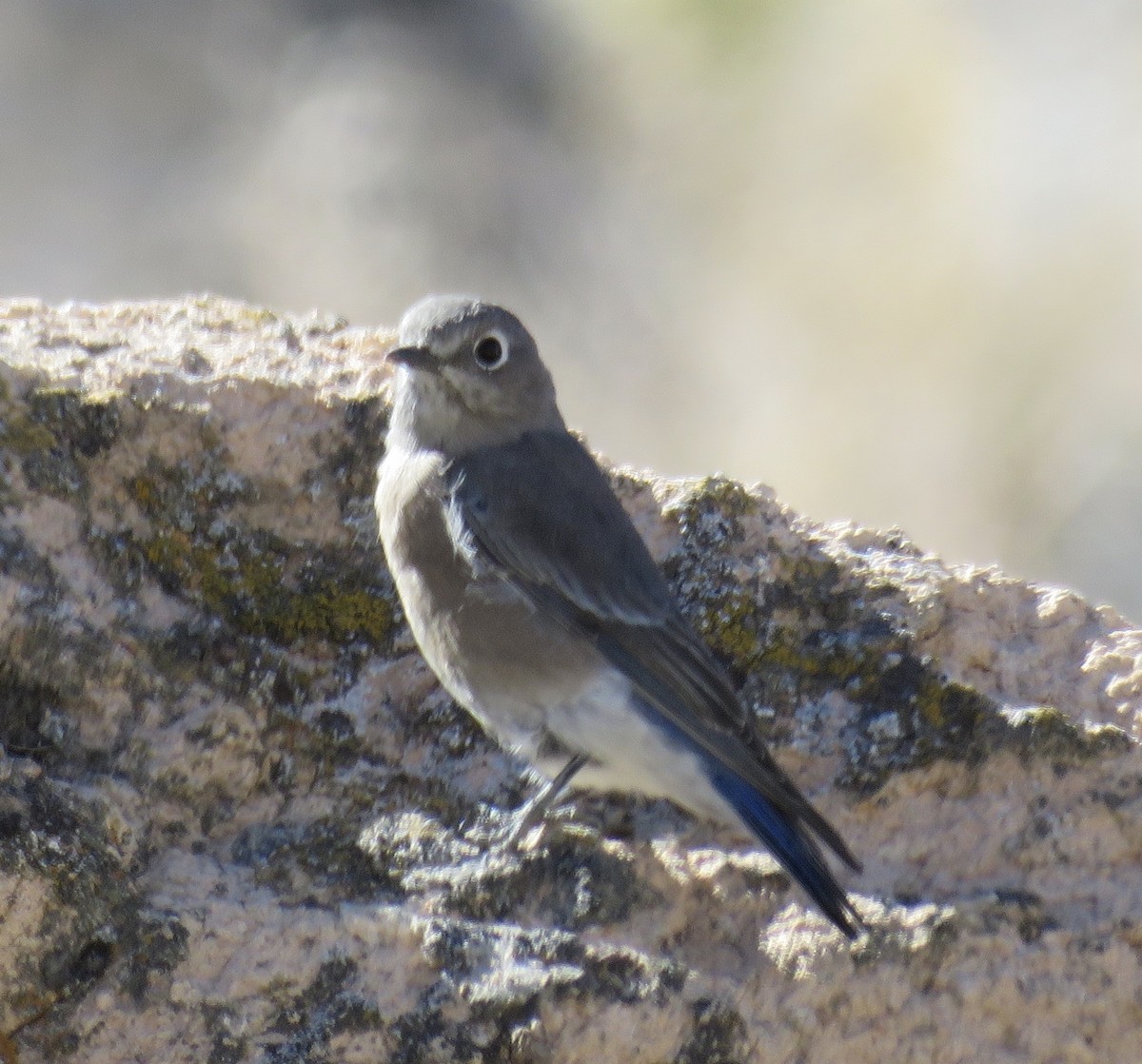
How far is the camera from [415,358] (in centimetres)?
458

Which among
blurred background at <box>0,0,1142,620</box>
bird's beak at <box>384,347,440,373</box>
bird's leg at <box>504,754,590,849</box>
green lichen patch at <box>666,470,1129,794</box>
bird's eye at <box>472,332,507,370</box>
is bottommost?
bird's leg at <box>504,754,590,849</box>

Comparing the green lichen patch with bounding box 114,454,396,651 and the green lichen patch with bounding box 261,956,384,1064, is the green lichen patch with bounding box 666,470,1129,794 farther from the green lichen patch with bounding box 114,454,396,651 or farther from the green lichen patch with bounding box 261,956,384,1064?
the green lichen patch with bounding box 261,956,384,1064

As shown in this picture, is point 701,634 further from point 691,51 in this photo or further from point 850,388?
point 691,51

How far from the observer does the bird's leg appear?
149 inches

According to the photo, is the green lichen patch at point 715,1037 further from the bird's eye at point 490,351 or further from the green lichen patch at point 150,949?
the bird's eye at point 490,351

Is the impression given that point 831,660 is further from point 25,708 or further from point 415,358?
point 25,708

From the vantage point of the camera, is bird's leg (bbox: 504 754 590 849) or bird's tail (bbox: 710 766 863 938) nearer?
bird's tail (bbox: 710 766 863 938)

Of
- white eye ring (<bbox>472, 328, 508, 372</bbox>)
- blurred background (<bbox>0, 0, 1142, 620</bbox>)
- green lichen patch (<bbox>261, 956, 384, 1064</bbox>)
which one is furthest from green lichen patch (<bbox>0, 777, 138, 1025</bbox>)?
blurred background (<bbox>0, 0, 1142, 620</bbox>)

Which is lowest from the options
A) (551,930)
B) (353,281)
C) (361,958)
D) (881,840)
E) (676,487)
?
(361,958)

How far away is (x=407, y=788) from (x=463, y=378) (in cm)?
127

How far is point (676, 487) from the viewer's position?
466 cm

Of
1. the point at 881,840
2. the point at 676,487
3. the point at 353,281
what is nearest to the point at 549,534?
the point at 676,487

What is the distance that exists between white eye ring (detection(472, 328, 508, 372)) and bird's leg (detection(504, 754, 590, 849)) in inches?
48.0

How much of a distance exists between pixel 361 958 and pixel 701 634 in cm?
136
